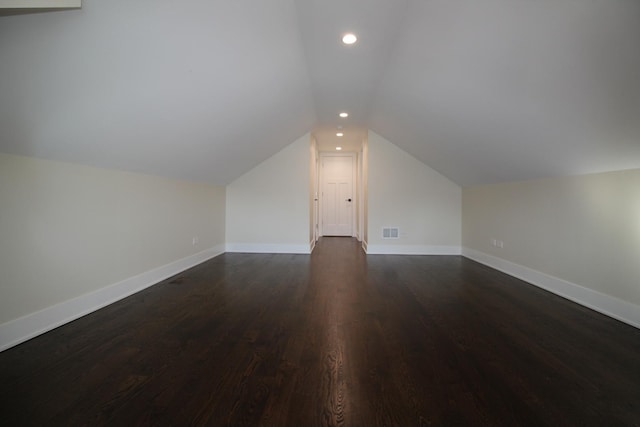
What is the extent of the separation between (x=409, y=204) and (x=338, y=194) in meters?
2.67

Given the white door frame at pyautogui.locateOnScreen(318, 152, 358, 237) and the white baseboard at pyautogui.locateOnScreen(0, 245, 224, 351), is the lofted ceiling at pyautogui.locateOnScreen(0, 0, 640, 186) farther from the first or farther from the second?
the white door frame at pyautogui.locateOnScreen(318, 152, 358, 237)

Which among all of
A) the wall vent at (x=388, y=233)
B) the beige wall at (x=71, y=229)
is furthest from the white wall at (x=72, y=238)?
the wall vent at (x=388, y=233)

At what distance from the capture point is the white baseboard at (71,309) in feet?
5.59

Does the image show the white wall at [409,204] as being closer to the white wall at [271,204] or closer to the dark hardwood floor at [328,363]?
the white wall at [271,204]

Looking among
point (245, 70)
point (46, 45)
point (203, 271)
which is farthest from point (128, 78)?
point (203, 271)

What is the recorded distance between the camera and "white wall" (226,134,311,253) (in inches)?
205

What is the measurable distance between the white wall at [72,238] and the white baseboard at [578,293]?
169 inches

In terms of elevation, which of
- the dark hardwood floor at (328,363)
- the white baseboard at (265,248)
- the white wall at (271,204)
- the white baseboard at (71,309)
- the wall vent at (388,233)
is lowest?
the dark hardwood floor at (328,363)

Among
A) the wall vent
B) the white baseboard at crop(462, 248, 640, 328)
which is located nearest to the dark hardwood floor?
the white baseboard at crop(462, 248, 640, 328)

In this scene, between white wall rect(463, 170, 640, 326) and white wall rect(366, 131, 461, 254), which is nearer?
white wall rect(463, 170, 640, 326)

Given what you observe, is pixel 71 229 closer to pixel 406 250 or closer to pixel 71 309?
pixel 71 309

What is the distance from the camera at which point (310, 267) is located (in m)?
3.96

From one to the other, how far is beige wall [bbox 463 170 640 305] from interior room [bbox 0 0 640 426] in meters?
0.02

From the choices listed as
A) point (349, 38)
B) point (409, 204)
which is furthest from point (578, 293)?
point (349, 38)
